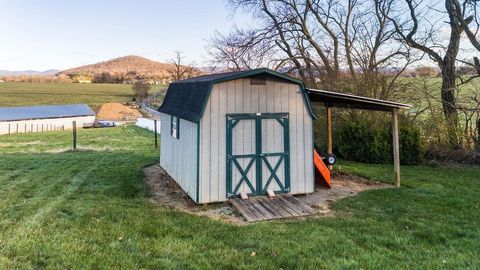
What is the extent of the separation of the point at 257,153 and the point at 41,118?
43170 millimetres

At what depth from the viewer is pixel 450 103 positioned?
12.0 meters

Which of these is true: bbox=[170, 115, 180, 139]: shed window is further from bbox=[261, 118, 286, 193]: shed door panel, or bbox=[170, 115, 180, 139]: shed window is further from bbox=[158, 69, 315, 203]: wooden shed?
bbox=[261, 118, 286, 193]: shed door panel

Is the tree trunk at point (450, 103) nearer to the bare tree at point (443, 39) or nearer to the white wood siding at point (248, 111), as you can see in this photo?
the bare tree at point (443, 39)

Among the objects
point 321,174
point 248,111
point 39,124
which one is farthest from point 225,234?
point 39,124

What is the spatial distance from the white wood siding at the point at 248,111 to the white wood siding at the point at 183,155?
0.29 m

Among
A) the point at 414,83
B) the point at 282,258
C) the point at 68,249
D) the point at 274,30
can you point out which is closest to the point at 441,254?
the point at 282,258


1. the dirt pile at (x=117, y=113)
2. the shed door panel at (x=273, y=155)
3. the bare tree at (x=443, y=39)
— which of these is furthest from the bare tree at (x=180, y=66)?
the shed door panel at (x=273, y=155)

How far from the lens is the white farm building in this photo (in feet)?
130

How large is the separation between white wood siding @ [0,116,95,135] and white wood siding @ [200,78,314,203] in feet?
132

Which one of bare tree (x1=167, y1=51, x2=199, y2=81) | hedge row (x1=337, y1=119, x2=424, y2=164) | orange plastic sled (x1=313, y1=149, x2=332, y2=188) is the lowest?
orange plastic sled (x1=313, y1=149, x2=332, y2=188)

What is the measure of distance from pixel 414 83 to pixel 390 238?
31.7 feet

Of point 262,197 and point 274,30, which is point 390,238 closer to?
point 262,197

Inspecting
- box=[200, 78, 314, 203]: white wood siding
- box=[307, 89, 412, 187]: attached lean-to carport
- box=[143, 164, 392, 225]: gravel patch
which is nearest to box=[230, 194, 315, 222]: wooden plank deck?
box=[143, 164, 392, 225]: gravel patch

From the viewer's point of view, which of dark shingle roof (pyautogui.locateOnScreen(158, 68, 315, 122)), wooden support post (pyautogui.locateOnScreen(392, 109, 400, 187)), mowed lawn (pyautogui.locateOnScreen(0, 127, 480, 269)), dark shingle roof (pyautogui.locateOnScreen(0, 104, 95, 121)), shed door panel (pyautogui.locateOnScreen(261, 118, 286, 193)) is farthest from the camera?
dark shingle roof (pyautogui.locateOnScreen(0, 104, 95, 121))
